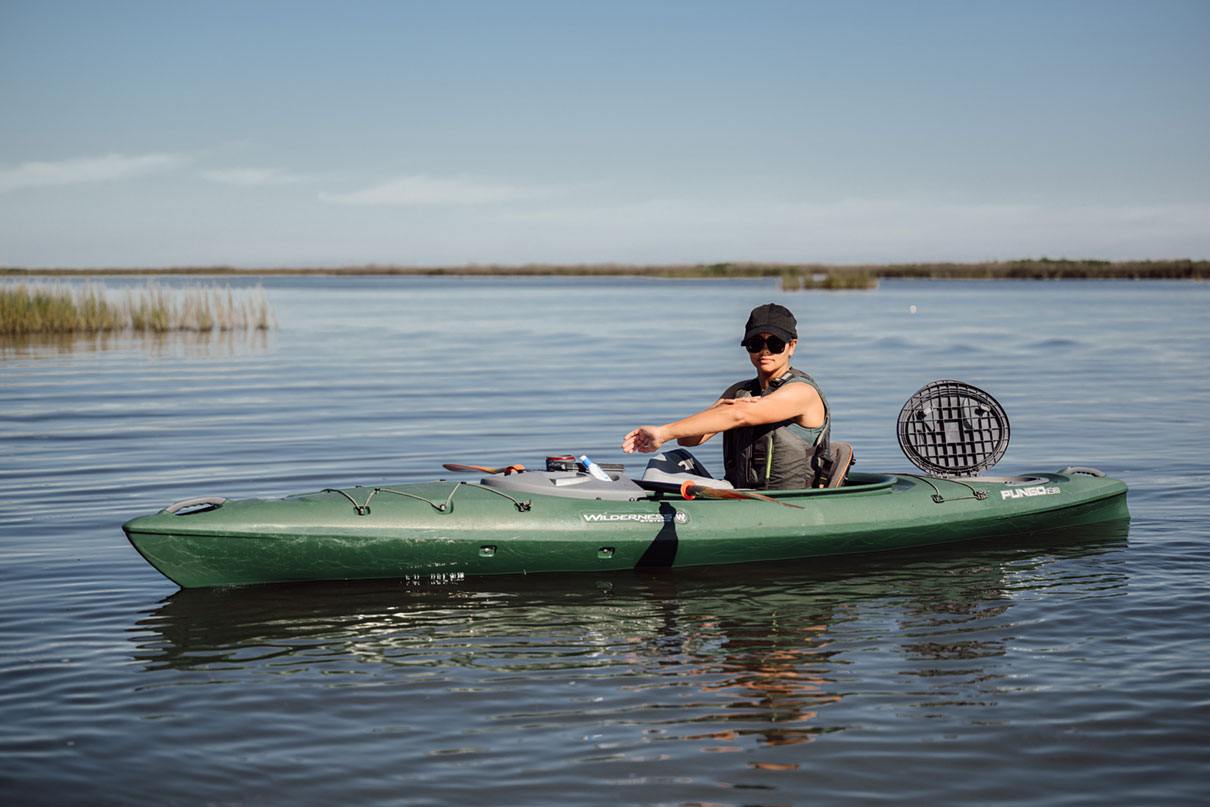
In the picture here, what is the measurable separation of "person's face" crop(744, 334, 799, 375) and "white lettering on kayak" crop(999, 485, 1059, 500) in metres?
2.17

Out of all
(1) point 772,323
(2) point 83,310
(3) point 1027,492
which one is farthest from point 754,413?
(2) point 83,310

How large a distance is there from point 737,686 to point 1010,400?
39.7 ft

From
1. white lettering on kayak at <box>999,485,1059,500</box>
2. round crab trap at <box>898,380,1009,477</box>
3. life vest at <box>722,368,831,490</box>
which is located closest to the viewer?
life vest at <box>722,368,831,490</box>

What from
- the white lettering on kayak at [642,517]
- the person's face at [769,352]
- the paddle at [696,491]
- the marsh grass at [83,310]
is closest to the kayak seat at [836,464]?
the paddle at [696,491]

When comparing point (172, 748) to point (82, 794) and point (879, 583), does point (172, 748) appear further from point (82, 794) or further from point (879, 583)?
point (879, 583)

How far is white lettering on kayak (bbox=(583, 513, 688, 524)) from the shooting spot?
6766 millimetres

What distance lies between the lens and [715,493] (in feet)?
22.3

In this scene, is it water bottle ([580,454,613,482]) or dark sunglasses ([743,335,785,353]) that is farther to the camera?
water bottle ([580,454,613,482])


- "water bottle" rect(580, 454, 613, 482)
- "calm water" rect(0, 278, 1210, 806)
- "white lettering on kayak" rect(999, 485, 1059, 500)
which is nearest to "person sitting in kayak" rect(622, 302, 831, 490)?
"water bottle" rect(580, 454, 613, 482)

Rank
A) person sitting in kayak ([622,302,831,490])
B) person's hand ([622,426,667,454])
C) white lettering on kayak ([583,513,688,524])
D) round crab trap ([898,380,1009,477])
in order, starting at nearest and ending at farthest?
person's hand ([622,426,667,454]), person sitting in kayak ([622,302,831,490]), white lettering on kayak ([583,513,688,524]), round crab trap ([898,380,1009,477])

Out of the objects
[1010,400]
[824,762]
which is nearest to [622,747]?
[824,762]

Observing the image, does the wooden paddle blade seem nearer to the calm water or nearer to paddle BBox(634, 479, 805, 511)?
paddle BBox(634, 479, 805, 511)

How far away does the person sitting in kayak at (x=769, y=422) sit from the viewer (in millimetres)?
6598

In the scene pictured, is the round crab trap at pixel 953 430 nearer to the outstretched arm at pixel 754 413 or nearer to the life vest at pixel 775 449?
the life vest at pixel 775 449
